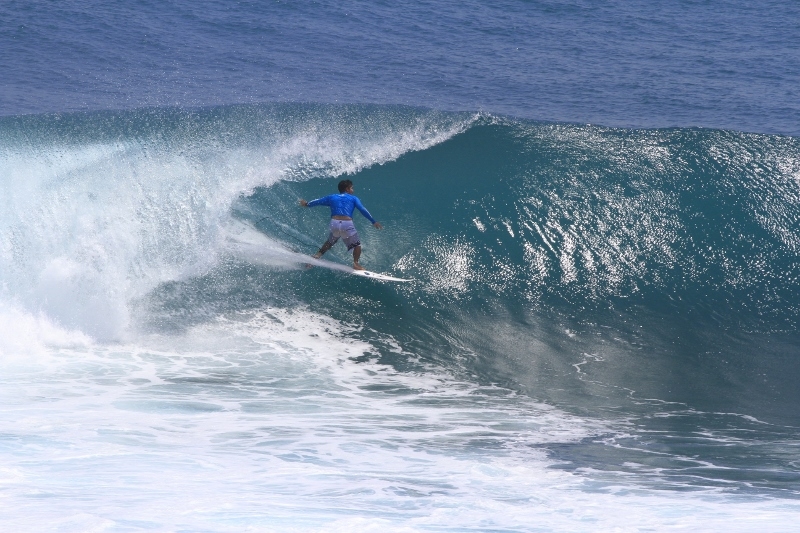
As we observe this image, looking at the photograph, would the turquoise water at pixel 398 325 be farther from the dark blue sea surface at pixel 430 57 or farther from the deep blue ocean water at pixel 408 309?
the dark blue sea surface at pixel 430 57

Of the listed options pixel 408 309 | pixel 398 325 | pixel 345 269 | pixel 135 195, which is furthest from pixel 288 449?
pixel 135 195

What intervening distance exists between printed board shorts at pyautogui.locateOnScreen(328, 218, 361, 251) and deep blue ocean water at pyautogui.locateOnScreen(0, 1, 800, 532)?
593mm

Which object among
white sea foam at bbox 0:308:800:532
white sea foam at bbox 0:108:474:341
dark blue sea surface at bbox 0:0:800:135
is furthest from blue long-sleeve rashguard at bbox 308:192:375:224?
dark blue sea surface at bbox 0:0:800:135

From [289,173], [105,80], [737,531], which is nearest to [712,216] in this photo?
[289,173]

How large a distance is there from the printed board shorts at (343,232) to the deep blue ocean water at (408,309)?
59 cm

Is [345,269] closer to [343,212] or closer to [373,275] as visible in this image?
[373,275]

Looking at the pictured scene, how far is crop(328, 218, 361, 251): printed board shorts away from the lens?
32.1ft

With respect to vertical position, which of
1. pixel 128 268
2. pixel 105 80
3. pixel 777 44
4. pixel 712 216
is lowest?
pixel 128 268

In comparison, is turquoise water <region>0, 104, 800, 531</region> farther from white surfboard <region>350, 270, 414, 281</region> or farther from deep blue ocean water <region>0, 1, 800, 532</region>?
white surfboard <region>350, 270, 414, 281</region>

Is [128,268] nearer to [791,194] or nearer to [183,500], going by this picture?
[183,500]

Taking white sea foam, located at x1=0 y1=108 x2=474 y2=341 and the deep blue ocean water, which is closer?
the deep blue ocean water

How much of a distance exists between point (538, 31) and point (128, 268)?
13559 mm

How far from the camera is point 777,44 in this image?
755 inches

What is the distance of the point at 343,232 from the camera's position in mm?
9805
